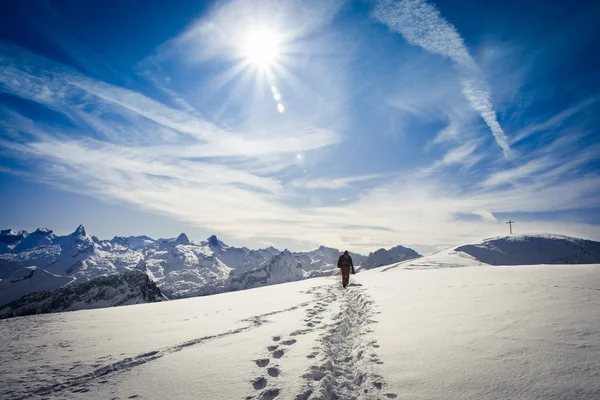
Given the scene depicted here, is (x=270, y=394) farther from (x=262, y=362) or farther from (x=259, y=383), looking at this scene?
(x=262, y=362)

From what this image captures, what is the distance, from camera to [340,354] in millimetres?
5570

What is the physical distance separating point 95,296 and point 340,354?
761ft

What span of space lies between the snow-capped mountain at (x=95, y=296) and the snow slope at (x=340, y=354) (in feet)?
628

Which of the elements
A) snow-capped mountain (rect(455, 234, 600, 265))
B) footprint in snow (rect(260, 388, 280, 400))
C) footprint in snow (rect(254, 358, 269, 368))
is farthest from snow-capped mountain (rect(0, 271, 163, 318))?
footprint in snow (rect(260, 388, 280, 400))

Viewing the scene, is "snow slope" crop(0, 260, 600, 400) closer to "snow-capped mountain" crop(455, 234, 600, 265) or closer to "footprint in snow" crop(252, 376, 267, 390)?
"footprint in snow" crop(252, 376, 267, 390)

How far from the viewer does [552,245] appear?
385ft

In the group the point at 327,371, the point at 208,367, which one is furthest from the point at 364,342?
the point at 208,367

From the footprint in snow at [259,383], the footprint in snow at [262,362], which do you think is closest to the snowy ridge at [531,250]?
the footprint in snow at [262,362]

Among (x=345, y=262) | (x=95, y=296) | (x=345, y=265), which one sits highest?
(x=345, y=262)

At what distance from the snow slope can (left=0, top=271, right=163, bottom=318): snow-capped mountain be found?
191371mm

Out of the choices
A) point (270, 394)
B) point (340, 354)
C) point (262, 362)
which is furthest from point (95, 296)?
point (270, 394)

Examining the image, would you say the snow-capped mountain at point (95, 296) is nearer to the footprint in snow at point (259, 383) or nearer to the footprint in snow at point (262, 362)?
the footprint in snow at point (262, 362)

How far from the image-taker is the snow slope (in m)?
3.80

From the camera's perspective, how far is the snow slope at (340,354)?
3.80m
